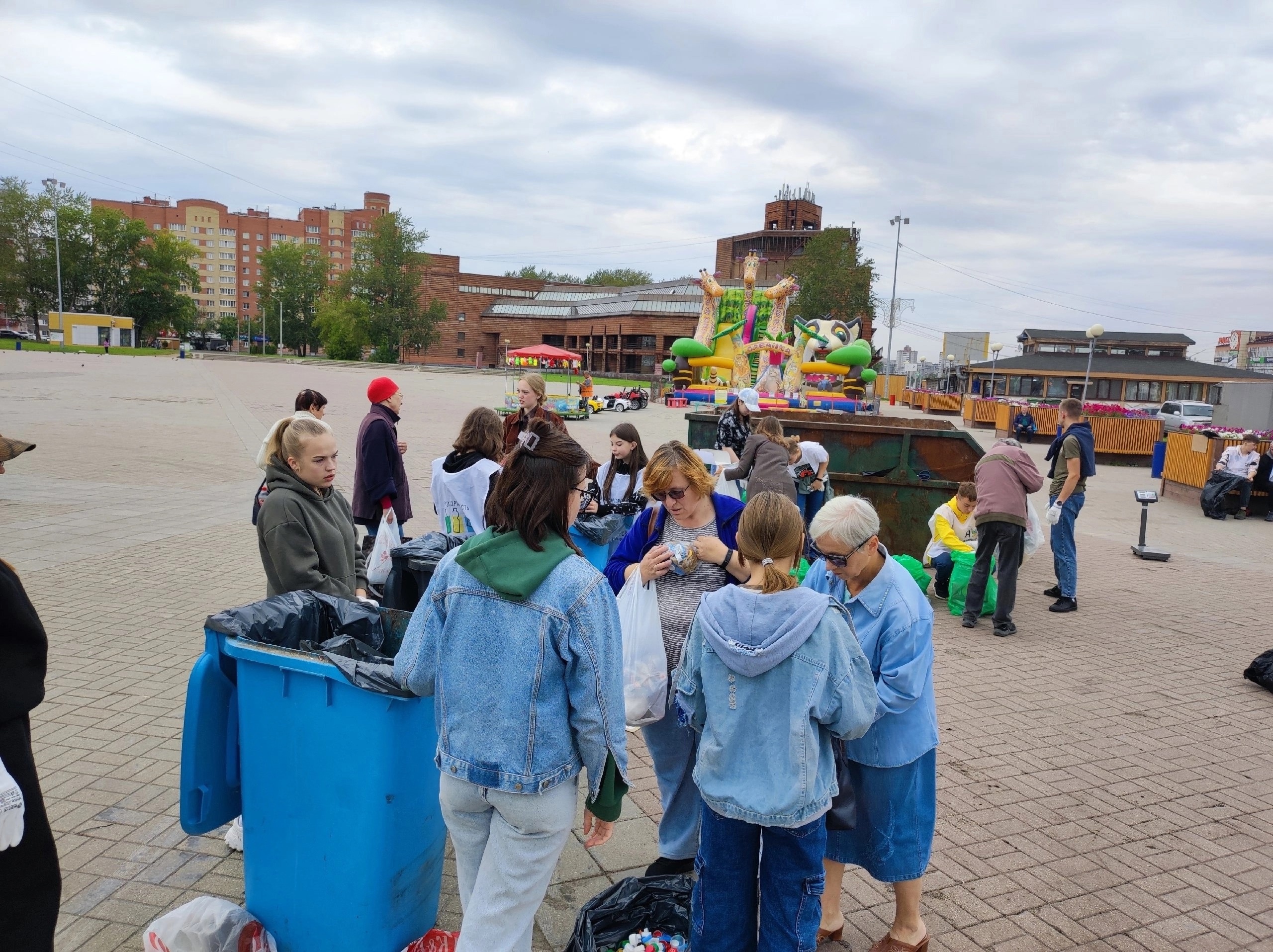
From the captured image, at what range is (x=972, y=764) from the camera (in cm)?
460

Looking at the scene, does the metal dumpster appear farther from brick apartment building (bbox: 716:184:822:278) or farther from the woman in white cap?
brick apartment building (bbox: 716:184:822:278)

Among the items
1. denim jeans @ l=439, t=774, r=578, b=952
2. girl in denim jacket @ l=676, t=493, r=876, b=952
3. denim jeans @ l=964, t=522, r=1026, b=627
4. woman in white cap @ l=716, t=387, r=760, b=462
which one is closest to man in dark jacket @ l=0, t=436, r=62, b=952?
denim jeans @ l=439, t=774, r=578, b=952

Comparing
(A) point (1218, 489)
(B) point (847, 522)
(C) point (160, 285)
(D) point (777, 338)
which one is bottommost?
(A) point (1218, 489)

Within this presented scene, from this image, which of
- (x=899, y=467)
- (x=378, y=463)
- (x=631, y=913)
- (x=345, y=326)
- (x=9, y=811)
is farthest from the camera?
(x=345, y=326)

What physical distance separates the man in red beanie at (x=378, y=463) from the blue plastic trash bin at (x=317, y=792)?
9.86 feet

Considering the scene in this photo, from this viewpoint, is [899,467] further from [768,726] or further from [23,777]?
[23,777]

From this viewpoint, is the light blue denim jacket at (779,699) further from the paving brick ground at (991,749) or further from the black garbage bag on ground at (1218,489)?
the black garbage bag on ground at (1218,489)

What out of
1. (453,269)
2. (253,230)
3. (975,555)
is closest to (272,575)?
(975,555)

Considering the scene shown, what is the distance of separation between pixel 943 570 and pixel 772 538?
590 cm

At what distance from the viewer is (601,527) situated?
5.06 metres

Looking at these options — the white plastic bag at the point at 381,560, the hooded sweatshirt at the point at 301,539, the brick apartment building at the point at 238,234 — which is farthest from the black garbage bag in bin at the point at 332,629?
the brick apartment building at the point at 238,234

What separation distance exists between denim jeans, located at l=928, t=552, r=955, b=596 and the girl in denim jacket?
5651 millimetres

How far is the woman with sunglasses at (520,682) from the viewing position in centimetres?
216

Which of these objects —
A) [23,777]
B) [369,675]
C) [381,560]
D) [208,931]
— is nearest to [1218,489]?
[381,560]
